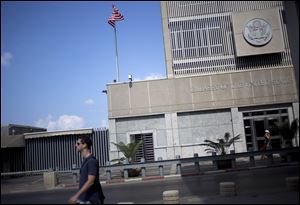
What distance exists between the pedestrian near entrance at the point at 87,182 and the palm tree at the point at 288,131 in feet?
8.19

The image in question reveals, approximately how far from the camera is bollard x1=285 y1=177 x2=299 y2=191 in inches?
187

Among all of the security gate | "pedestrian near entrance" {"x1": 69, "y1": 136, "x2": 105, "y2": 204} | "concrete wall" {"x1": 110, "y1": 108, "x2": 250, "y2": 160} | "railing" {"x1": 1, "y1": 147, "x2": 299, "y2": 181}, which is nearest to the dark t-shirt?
"pedestrian near entrance" {"x1": 69, "y1": 136, "x2": 105, "y2": 204}

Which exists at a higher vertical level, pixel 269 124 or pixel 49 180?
pixel 269 124

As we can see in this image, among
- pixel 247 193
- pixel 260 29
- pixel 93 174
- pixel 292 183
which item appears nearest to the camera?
pixel 93 174

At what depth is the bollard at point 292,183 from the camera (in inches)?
187

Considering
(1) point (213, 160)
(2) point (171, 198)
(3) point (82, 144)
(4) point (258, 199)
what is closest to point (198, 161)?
(1) point (213, 160)

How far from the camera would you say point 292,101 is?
478 centimetres

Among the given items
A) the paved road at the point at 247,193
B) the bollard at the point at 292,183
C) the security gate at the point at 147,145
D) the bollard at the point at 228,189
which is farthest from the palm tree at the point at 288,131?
the security gate at the point at 147,145

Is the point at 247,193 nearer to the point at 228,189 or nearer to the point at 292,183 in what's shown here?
the point at 228,189

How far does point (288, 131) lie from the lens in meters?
4.60

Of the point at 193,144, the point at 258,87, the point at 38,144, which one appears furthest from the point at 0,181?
the point at 193,144

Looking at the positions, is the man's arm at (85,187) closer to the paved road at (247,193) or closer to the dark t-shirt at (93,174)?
the dark t-shirt at (93,174)

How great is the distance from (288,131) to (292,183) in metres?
0.91

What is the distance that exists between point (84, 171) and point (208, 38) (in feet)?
59.5
